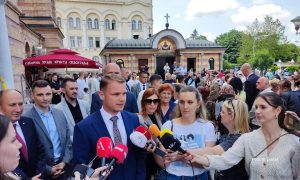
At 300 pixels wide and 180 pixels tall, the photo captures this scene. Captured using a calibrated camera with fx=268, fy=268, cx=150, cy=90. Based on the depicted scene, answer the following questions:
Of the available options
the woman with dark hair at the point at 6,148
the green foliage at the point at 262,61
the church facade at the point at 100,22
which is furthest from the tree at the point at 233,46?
the woman with dark hair at the point at 6,148

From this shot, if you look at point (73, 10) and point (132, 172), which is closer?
point (132, 172)

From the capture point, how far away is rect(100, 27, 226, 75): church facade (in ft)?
94.5

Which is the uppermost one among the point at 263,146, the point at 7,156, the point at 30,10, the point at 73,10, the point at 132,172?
the point at 73,10

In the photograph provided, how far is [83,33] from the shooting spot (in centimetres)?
5703

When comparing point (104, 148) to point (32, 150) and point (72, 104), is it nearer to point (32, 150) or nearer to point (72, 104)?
point (32, 150)

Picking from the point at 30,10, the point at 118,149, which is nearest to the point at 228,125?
the point at 118,149

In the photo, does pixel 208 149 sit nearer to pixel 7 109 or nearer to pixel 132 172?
pixel 132 172

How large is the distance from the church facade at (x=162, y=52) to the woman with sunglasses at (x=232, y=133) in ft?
82.5

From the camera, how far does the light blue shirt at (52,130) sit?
4211mm

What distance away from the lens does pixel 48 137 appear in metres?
4.07

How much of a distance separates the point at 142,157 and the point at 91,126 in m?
0.69

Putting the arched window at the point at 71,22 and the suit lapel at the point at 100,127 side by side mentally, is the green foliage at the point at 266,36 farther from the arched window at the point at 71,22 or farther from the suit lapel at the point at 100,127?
the suit lapel at the point at 100,127

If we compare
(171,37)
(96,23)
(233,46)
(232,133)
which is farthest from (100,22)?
(232,133)

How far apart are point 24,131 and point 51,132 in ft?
2.02
